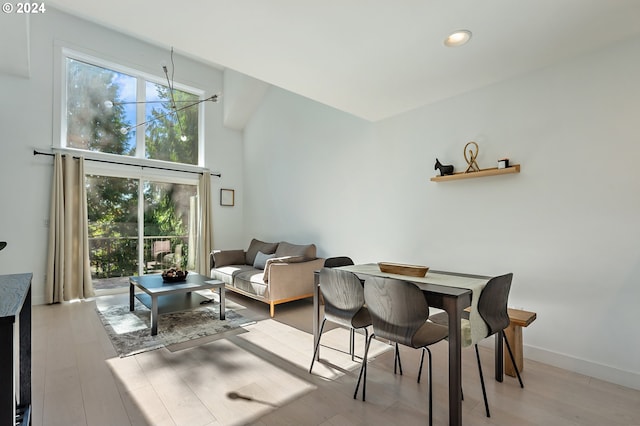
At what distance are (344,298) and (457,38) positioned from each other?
207 centimetres

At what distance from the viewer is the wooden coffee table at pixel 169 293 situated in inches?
128

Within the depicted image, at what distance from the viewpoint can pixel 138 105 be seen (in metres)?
5.50

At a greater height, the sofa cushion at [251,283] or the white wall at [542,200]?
the white wall at [542,200]

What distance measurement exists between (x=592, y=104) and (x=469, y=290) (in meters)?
1.92

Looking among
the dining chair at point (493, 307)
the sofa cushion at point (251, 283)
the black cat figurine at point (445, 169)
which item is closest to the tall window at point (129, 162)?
the sofa cushion at point (251, 283)

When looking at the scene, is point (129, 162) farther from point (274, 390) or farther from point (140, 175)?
point (274, 390)

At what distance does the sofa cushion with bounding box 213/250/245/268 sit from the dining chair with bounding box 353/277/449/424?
3.78 metres

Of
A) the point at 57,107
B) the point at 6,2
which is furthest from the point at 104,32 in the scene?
the point at 6,2

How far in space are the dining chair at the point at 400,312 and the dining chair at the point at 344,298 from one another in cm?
13

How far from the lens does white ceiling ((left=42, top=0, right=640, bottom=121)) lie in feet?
6.30

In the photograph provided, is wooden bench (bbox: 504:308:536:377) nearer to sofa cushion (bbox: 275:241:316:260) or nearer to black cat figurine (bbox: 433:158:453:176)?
black cat figurine (bbox: 433:158:453:176)

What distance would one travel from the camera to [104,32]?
5.15m

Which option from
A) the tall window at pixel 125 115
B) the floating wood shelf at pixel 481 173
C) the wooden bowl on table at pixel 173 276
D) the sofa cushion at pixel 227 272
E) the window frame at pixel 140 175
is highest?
the tall window at pixel 125 115

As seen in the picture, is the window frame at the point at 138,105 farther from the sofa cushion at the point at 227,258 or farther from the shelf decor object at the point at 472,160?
the shelf decor object at the point at 472,160
